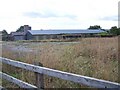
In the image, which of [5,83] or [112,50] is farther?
[112,50]

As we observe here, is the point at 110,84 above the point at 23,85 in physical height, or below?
above

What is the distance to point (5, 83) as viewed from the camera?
8.02 m

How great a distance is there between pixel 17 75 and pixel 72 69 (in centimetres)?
186

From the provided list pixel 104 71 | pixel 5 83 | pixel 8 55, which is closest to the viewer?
pixel 104 71

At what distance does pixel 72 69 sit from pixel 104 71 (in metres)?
1.22

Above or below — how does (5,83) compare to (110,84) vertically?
below

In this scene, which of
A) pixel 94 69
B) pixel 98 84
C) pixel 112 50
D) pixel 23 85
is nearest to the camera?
pixel 98 84

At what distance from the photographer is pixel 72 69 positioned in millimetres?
7730

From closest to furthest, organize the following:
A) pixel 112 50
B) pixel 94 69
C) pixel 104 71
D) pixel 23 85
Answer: pixel 23 85, pixel 104 71, pixel 94 69, pixel 112 50

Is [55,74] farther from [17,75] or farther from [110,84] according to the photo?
[17,75]

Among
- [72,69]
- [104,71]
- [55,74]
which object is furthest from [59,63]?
[55,74]

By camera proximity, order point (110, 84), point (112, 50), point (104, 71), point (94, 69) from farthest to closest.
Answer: point (112, 50) → point (94, 69) → point (104, 71) → point (110, 84)

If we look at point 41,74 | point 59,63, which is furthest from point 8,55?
point 41,74

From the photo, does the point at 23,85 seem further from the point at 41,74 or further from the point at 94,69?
the point at 94,69
